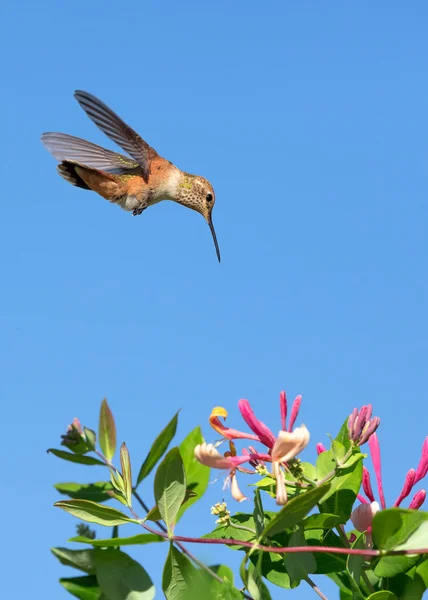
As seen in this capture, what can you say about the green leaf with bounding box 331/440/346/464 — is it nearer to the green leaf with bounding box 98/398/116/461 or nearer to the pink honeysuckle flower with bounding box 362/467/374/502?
the pink honeysuckle flower with bounding box 362/467/374/502

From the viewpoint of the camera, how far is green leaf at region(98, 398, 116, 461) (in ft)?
7.30

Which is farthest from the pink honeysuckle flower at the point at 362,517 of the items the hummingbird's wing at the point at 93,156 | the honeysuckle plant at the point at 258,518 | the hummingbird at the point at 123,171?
the hummingbird's wing at the point at 93,156

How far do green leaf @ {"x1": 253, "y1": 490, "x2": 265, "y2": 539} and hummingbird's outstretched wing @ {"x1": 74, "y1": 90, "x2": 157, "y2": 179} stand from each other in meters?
4.94

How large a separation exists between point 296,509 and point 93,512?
19.7 inches

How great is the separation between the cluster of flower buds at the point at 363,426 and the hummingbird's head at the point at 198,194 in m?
5.71

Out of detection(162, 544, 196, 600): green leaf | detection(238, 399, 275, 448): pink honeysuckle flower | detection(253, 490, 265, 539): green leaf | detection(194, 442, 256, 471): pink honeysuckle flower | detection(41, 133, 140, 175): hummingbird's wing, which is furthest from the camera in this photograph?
detection(41, 133, 140, 175): hummingbird's wing

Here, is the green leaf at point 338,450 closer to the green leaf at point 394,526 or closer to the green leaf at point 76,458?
the green leaf at point 394,526

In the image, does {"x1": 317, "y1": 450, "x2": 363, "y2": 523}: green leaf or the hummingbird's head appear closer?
{"x1": 317, "y1": 450, "x2": 363, "y2": 523}: green leaf

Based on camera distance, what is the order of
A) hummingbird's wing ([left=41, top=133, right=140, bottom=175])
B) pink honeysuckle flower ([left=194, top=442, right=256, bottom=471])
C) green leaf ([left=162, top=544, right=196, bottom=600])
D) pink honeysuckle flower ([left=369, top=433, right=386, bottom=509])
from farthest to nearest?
hummingbird's wing ([left=41, top=133, right=140, bottom=175]), pink honeysuckle flower ([left=369, top=433, right=386, bottom=509]), pink honeysuckle flower ([left=194, top=442, right=256, bottom=471]), green leaf ([left=162, top=544, right=196, bottom=600])

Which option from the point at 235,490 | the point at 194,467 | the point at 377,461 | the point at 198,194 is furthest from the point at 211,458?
the point at 198,194

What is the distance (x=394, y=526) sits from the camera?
1.90 m

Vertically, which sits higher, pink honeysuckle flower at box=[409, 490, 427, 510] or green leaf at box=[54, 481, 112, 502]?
green leaf at box=[54, 481, 112, 502]

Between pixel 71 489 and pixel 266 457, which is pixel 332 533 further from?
pixel 71 489

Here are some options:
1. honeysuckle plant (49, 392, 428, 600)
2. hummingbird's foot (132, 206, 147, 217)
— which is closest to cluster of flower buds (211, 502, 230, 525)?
honeysuckle plant (49, 392, 428, 600)
